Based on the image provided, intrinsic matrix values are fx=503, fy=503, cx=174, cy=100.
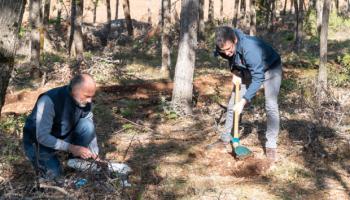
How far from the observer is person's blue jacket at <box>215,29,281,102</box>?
18.5 ft

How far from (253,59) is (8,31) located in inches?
107

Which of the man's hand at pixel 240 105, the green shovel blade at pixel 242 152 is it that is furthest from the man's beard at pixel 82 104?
the green shovel blade at pixel 242 152

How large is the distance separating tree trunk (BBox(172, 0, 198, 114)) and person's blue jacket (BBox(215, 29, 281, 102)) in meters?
2.80

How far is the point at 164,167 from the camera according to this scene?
603cm

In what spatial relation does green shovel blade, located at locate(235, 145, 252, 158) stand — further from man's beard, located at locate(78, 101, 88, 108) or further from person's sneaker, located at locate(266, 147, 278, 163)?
man's beard, located at locate(78, 101, 88, 108)

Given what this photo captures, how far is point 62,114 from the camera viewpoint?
465 centimetres

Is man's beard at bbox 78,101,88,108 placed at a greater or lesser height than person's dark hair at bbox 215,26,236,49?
lesser

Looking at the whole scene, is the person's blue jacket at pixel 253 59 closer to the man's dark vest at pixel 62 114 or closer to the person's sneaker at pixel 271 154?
the person's sneaker at pixel 271 154

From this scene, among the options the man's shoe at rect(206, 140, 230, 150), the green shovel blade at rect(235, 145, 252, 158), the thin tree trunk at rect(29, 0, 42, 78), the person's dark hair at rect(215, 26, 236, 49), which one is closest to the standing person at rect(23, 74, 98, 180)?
the person's dark hair at rect(215, 26, 236, 49)

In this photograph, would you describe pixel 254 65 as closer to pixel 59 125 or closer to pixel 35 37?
pixel 59 125

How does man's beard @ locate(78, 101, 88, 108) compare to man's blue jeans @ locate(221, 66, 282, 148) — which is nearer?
man's beard @ locate(78, 101, 88, 108)

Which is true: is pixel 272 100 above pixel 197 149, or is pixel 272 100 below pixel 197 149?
above

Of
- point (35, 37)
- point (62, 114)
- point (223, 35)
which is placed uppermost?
point (223, 35)

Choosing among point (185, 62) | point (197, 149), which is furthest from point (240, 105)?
point (185, 62)
